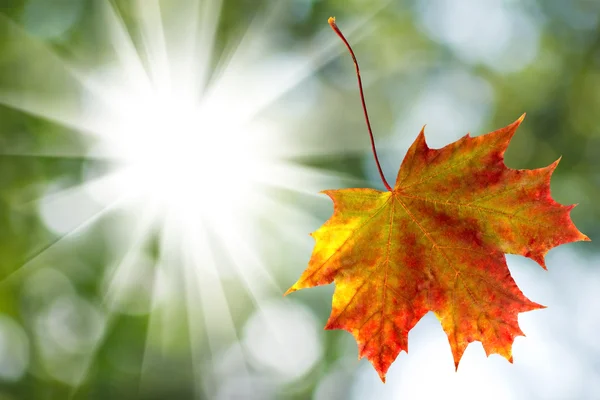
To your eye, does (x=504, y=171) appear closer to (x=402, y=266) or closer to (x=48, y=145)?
(x=402, y=266)

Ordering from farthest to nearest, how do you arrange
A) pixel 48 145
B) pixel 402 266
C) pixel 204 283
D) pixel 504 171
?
pixel 204 283, pixel 48 145, pixel 402 266, pixel 504 171

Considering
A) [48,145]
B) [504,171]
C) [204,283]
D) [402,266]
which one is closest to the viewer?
[504,171]

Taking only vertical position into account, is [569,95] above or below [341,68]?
below

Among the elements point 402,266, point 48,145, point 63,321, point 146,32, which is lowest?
point 63,321

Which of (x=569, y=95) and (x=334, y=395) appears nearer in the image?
(x=569, y=95)

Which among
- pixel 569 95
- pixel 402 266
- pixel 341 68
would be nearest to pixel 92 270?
pixel 341 68
